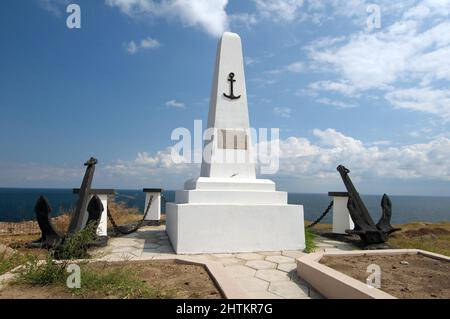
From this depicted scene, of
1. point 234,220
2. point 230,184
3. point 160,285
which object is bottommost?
point 160,285

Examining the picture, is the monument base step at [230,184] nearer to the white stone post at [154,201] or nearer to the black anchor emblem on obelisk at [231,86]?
the black anchor emblem on obelisk at [231,86]

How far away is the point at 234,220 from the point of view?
5.81 m

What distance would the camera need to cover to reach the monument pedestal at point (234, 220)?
5.61 m

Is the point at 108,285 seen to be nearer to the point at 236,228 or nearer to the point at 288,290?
the point at 288,290

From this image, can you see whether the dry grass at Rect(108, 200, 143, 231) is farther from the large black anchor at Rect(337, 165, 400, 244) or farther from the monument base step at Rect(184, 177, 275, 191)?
the large black anchor at Rect(337, 165, 400, 244)

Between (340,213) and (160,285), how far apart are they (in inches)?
234

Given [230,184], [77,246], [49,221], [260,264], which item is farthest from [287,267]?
[49,221]

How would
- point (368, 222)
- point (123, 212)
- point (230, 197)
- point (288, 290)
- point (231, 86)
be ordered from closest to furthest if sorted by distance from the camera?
point (288, 290)
point (230, 197)
point (368, 222)
point (231, 86)
point (123, 212)

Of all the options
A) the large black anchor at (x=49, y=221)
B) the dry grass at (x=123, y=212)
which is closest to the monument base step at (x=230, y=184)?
the large black anchor at (x=49, y=221)

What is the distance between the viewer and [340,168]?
7.21 metres

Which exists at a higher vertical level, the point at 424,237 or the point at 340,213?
the point at 340,213

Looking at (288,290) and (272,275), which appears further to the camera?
(272,275)

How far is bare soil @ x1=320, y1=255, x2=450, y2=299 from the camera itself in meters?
3.03
